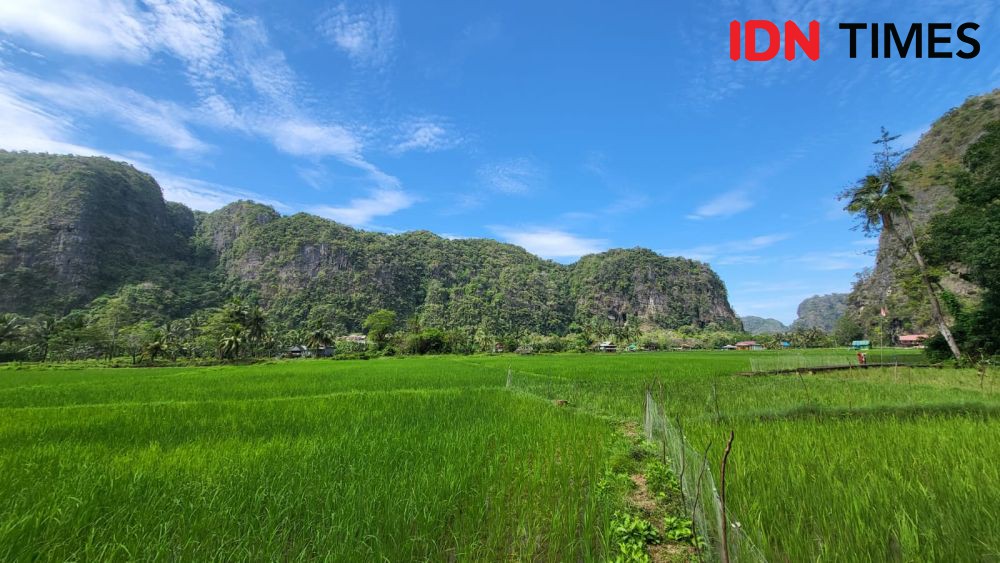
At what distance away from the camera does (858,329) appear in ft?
217

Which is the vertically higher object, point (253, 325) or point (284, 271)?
point (284, 271)

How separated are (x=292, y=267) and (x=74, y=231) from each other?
142 ft

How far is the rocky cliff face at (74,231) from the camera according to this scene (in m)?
75.8

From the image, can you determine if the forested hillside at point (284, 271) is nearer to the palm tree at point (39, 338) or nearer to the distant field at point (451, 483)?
the palm tree at point (39, 338)

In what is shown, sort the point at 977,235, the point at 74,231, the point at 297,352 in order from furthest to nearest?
the point at 74,231 < the point at 297,352 < the point at 977,235

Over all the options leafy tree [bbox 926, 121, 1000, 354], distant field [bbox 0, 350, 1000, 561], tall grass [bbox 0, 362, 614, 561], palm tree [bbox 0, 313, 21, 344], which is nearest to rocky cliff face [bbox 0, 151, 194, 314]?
palm tree [bbox 0, 313, 21, 344]

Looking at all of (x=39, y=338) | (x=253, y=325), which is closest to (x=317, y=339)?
(x=253, y=325)

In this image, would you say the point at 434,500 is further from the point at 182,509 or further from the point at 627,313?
the point at 627,313

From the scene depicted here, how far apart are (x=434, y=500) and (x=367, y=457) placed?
1.56m

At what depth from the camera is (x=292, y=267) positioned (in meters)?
109

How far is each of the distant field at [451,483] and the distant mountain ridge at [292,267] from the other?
71392 mm

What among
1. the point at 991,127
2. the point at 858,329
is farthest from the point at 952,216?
the point at 858,329

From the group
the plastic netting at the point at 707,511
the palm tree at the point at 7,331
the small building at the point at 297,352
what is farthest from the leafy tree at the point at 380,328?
the plastic netting at the point at 707,511

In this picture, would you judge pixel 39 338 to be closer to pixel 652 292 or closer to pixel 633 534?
pixel 633 534
